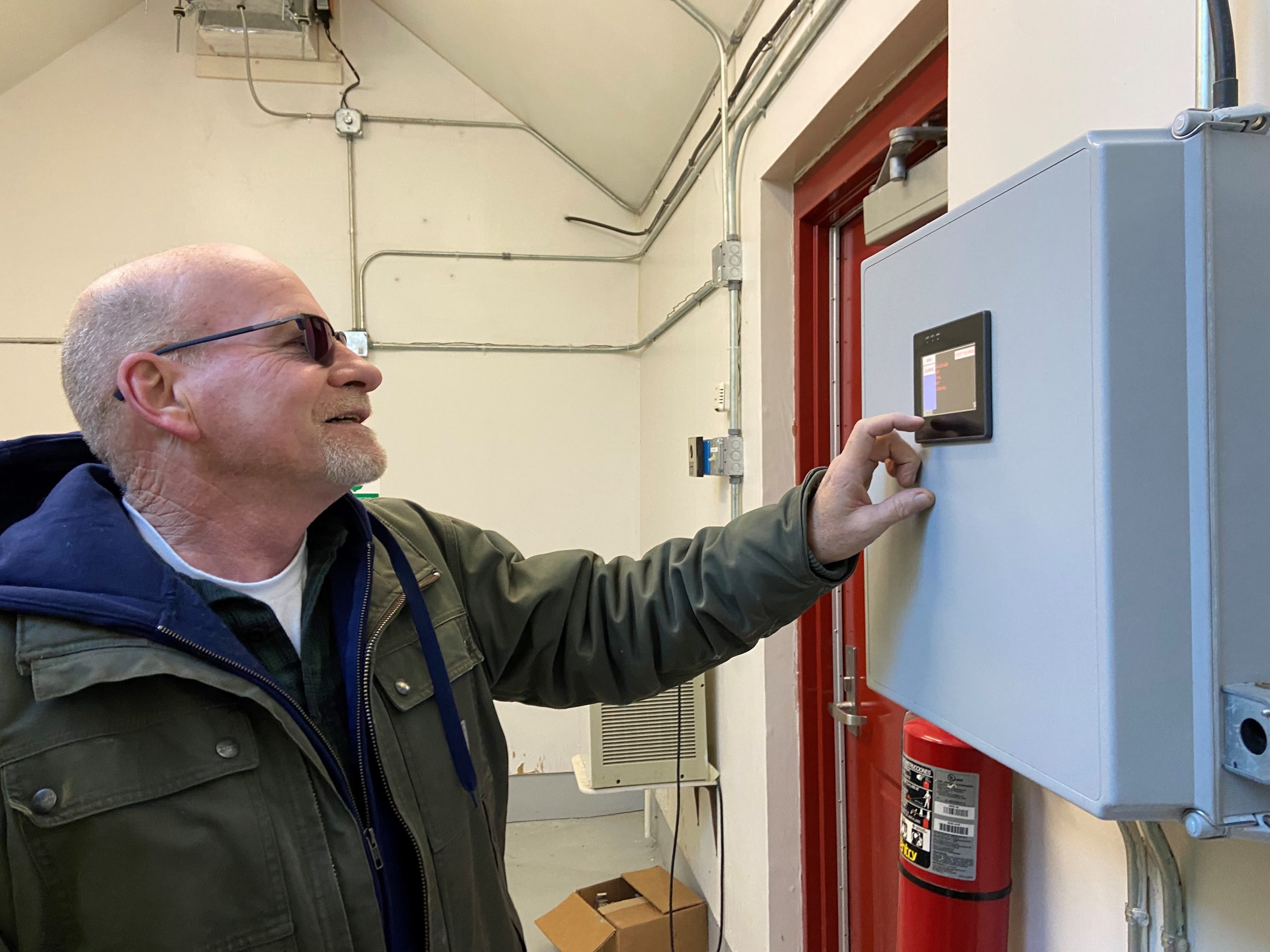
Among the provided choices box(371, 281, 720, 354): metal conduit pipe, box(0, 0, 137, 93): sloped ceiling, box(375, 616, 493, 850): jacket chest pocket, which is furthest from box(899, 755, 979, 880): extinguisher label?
box(0, 0, 137, 93): sloped ceiling

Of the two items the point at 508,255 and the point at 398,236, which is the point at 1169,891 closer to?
the point at 508,255

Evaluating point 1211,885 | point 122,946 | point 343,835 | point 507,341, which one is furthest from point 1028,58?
point 507,341

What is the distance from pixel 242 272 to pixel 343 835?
70cm

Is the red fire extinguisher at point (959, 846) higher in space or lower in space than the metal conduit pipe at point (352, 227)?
lower

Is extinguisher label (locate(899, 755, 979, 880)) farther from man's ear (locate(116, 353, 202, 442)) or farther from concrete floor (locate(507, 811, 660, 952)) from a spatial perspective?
concrete floor (locate(507, 811, 660, 952))

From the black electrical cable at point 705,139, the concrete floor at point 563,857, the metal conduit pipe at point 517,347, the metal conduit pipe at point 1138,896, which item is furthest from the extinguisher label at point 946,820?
the metal conduit pipe at point 517,347

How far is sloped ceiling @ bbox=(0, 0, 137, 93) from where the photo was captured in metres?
2.69

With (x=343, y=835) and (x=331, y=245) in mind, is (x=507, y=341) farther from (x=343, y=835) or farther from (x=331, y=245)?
(x=343, y=835)

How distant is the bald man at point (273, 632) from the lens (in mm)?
693

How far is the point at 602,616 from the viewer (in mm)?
1128

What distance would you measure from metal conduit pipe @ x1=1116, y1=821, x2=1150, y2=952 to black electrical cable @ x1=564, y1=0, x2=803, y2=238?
1441 mm

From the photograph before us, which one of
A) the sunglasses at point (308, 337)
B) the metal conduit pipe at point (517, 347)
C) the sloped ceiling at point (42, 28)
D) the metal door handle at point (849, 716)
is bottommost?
the metal door handle at point (849, 716)

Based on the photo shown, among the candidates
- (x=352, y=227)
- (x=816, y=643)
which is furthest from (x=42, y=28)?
(x=816, y=643)

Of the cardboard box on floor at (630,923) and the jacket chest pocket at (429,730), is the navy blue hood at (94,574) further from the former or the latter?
the cardboard box on floor at (630,923)
